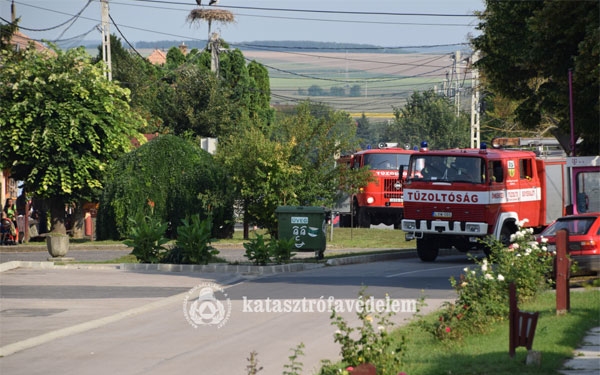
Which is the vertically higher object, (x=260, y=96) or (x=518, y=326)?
(x=260, y=96)

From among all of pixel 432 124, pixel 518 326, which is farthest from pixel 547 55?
pixel 432 124

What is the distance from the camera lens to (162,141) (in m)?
38.5

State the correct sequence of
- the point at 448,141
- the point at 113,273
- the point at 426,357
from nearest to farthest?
the point at 426,357, the point at 113,273, the point at 448,141

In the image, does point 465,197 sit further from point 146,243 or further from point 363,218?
point 363,218

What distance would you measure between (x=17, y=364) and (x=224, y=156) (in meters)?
26.4

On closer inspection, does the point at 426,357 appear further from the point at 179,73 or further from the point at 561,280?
the point at 179,73

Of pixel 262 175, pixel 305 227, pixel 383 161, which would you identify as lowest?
pixel 305 227

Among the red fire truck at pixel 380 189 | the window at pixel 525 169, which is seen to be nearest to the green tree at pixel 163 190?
the red fire truck at pixel 380 189

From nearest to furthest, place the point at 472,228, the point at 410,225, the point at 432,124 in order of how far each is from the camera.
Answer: the point at 472,228 → the point at 410,225 → the point at 432,124

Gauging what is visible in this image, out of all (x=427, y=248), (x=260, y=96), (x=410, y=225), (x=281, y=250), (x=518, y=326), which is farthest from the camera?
(x=260, y=96)

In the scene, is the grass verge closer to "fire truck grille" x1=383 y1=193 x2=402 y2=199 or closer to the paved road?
the paved road

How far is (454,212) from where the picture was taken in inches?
1048

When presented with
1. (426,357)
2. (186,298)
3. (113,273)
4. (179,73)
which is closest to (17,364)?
(426,357)

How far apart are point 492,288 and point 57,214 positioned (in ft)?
90.5
